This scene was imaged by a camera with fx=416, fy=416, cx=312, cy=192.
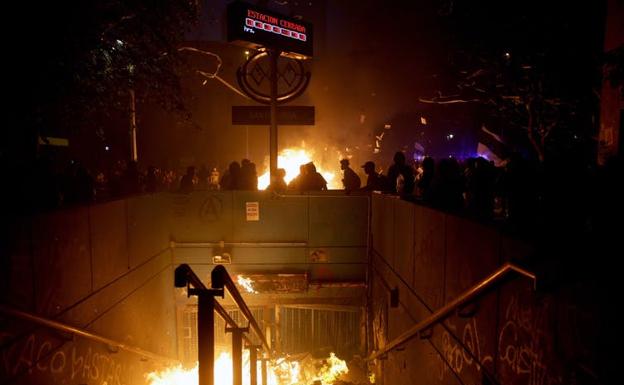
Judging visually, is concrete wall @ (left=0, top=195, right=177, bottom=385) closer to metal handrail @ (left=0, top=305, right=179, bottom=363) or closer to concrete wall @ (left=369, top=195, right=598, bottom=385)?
metal handrail @ (left=0, top=305, right=179, bottom=363)

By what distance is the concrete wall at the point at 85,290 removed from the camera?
4406 mm

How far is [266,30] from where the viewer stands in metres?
9.71

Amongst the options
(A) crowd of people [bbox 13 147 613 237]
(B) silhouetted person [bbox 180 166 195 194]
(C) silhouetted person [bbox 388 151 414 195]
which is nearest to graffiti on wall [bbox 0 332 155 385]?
(A) crowd of people [bbox 13 147 613 237]

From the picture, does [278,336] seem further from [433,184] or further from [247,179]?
[433,184]

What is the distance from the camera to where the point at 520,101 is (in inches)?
575

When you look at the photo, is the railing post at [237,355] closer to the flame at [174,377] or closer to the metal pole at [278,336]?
the flame at [174,377]

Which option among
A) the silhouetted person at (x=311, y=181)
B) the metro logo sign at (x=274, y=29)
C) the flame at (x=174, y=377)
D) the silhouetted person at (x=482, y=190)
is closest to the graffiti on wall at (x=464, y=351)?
the silhouetted person at (x=482, y=190)

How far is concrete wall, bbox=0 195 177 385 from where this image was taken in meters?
4.41

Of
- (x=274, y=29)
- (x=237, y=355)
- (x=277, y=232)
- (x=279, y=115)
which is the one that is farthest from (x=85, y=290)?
(x=274, y=29)

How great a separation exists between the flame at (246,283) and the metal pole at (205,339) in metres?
7.54

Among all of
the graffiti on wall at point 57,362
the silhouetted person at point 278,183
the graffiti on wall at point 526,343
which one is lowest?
the graffiti on wall at point 57,362

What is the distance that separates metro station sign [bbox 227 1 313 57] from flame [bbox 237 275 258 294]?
5.58 m

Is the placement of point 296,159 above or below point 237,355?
above

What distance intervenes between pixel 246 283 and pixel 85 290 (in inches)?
185
